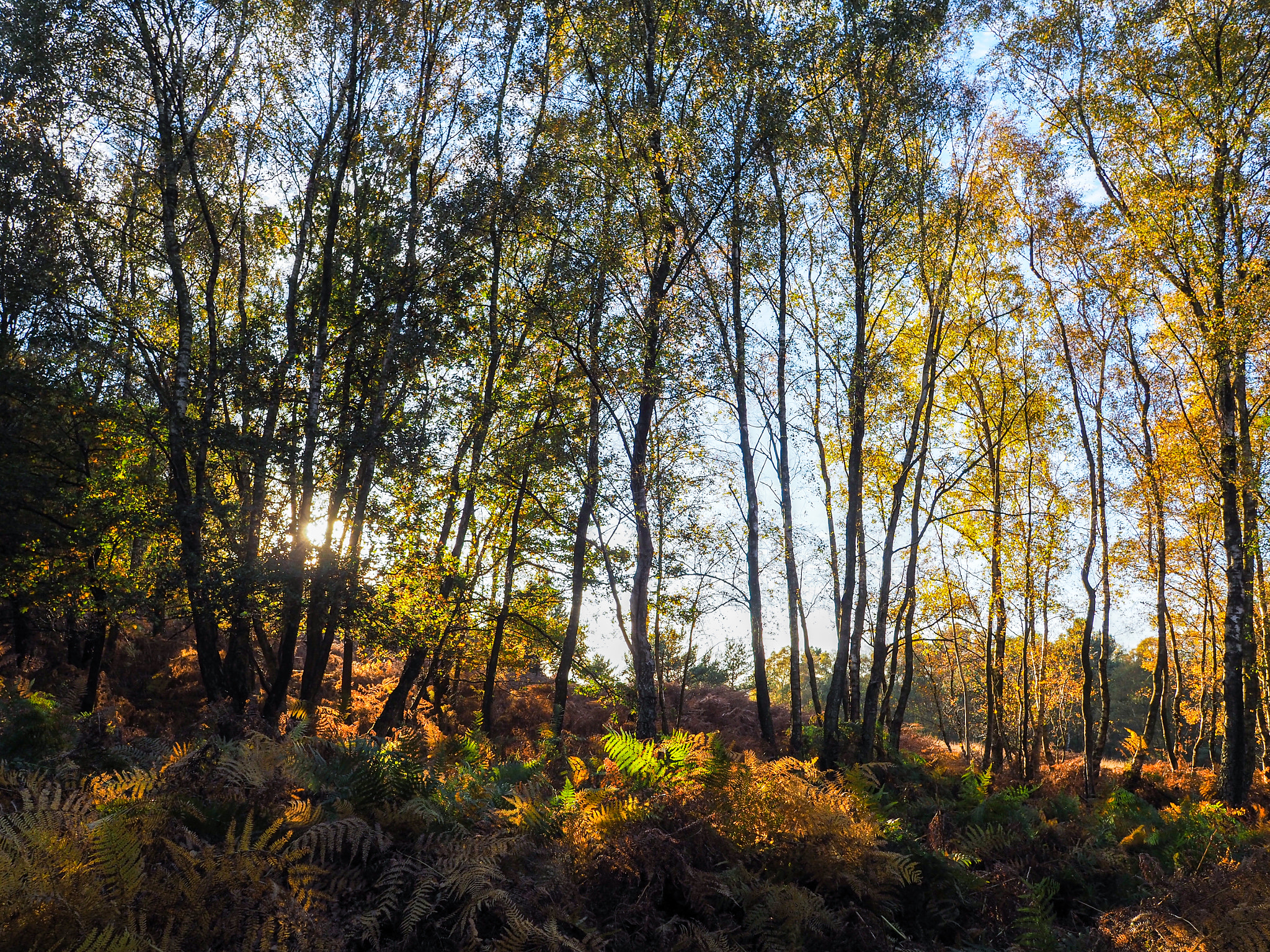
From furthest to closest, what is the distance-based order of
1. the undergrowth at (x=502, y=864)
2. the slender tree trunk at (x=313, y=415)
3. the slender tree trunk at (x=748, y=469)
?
1. the slender tree trunk at (x=748, y=469)
2. the slender tree trunk at (x=313, y=415)
3. the undergrowth at (x=502, y=864)

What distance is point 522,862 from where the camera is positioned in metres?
4.00

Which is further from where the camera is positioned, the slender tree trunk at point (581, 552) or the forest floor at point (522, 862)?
the slender tree trunk at point (581, 552)

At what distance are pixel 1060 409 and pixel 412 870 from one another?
18606 millimetres

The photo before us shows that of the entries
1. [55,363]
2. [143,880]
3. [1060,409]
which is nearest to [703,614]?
[1060,409]

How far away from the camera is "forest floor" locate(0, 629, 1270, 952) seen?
2.76m

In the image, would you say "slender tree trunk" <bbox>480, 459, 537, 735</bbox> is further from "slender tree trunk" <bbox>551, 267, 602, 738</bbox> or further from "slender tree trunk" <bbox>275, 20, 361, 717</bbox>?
"slender tree trunk" <bbox>275, 20, 361, 717</bbox>

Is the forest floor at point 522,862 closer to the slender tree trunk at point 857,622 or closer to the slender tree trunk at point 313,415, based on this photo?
the slender tree trunk at point 313,415

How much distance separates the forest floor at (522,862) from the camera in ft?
Answer: 9.05

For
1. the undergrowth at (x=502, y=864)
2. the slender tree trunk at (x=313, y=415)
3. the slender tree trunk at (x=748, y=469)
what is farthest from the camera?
the slender tree trunk at (x=748, y=469)

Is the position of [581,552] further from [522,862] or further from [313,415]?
[522,862]

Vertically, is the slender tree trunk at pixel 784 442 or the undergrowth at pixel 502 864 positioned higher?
the slender tree trunk at pixel 784 442

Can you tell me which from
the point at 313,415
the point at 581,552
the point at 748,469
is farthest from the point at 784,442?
the point at 313,415

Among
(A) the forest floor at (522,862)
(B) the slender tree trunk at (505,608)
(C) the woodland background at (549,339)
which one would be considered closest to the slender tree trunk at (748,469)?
(C) the woodland background at (549,339)

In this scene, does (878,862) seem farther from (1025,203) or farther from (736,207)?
(1025,203)
